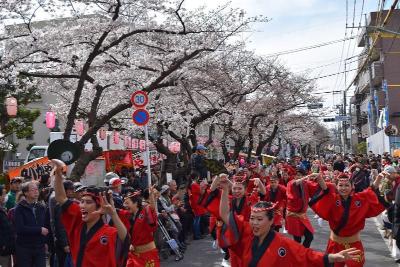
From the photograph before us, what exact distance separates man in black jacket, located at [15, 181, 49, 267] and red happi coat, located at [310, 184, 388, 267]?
3.80 meters

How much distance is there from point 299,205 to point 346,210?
10.3ft

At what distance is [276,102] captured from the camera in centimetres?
2738

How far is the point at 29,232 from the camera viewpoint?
23.3 feet

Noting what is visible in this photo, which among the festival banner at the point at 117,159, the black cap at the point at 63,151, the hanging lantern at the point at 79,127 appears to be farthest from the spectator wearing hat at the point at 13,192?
the festival banner at the point at 117,159

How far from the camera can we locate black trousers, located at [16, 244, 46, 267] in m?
7.17

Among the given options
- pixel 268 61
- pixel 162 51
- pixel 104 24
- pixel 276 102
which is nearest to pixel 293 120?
pixel 276 102

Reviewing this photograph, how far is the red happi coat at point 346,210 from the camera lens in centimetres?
671

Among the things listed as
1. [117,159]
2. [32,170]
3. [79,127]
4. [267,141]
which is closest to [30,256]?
[32,170]

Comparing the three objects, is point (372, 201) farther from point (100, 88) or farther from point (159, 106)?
point (159, 106)

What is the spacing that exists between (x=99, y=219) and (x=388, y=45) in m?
41.7

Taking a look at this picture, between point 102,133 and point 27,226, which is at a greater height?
point 102,133

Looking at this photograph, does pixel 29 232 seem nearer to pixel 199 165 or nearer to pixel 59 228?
pixel 59 228

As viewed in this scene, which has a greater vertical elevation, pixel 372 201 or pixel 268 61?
pixel 268 61

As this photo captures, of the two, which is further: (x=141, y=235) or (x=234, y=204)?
(x=234, y=204)
